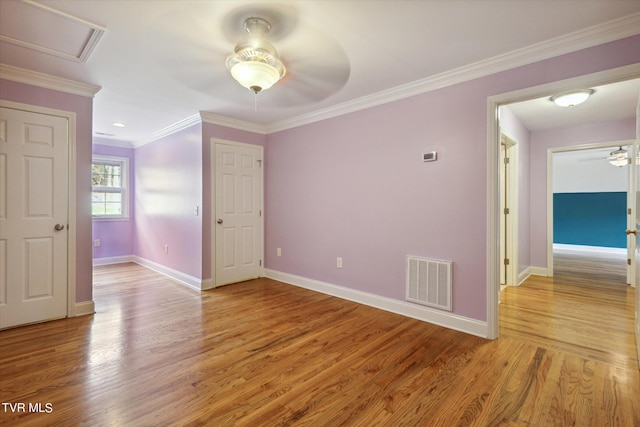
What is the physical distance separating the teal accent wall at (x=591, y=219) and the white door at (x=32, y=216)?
10741 mm

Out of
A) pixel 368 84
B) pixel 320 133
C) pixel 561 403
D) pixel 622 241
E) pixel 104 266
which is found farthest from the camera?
pixel 622 241

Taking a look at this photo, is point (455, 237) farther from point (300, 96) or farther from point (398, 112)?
point (300, 96)

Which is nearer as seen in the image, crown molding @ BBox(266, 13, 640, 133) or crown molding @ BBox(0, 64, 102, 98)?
crown molding @ BBox(266, 13, 640, 133)

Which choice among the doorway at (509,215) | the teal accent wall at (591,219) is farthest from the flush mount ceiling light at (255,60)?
the teal accent wall at (591,219)

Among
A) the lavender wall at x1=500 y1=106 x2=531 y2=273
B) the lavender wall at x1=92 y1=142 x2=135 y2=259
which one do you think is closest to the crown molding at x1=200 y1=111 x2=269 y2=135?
the lavender wall at x1=92 y1=142 x2=135 y2=259

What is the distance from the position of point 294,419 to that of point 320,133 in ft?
10.9

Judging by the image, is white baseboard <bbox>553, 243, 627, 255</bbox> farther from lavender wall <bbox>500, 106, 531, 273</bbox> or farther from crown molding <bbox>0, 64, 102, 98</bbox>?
crown molding <bbox>0, 64, 102, 98</bbox>

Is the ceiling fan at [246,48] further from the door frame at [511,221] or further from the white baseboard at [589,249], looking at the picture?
the white baseboard at [589,249]

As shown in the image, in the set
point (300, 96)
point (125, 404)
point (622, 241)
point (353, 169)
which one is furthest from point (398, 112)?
point (622, 241)

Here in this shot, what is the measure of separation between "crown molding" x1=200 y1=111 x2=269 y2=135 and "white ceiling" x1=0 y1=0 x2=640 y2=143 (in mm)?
751

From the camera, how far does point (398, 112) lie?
3275 mm

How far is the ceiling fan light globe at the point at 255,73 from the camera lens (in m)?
Answer: 2.22

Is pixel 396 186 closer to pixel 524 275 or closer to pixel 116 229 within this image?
pixel 524 275

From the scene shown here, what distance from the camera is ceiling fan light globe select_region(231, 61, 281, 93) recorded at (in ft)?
7.28
